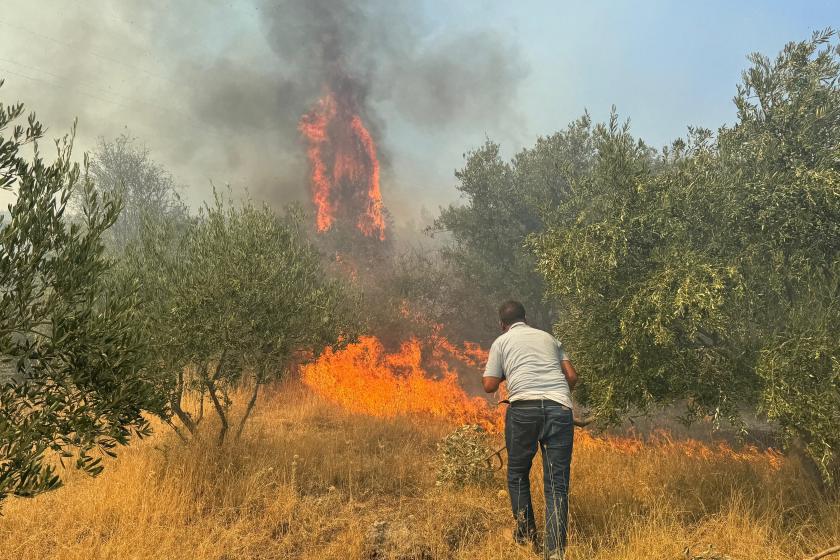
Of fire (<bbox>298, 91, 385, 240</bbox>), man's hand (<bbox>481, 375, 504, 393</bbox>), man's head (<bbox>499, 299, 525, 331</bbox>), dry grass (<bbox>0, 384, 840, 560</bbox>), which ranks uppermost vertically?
fire (<bbox>298, 91, 385, 240</bbox>)

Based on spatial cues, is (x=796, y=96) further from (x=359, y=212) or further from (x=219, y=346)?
(x=359, y=212)

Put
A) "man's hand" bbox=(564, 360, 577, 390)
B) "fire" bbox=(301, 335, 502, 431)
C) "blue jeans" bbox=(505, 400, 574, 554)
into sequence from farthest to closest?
"fire" bbox=(301, 335, 502, 431)
"man's hand" bbox=(564, 360, 577, 390)
"blue jeans" bbox=(505, 400, 574, 554)

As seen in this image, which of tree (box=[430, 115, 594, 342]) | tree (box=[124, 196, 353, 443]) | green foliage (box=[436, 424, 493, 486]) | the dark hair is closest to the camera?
the dark hair

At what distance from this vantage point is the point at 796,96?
834 centimetres

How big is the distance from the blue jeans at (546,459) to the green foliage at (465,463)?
2.64 meters

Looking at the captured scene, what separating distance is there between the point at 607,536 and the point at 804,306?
4.44 meters

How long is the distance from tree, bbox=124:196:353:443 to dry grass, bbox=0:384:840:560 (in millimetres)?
1548

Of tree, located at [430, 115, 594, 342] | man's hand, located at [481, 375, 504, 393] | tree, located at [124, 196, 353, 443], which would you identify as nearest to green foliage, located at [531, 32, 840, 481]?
man's hand, located at [481, 375, 504, 393]

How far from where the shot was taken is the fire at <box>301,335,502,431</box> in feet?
49.6

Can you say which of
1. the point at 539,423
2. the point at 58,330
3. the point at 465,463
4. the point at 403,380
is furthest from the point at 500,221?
the point at 58,330

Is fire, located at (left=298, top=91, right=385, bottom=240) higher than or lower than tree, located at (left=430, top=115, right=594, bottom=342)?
higher

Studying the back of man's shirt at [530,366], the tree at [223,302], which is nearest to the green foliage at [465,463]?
the back of man's shirt at [530,366]

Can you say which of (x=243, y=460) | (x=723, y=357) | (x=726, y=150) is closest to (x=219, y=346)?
(x=243, y=460)

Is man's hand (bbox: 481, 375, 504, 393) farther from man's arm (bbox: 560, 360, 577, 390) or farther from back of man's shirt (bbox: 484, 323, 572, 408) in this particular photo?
man's arm (bbox: 560, 360, 577, 390)
